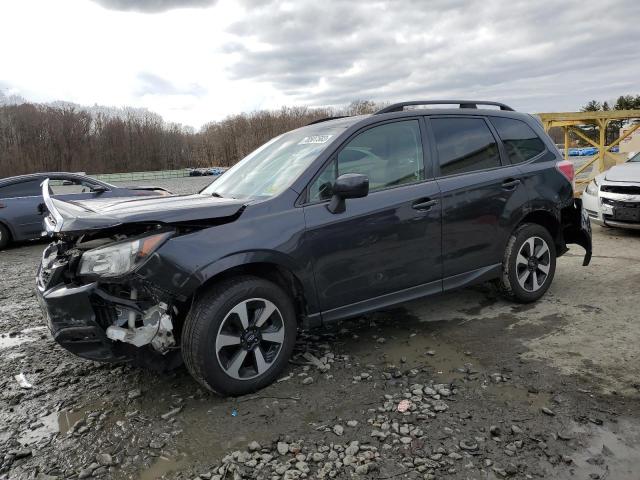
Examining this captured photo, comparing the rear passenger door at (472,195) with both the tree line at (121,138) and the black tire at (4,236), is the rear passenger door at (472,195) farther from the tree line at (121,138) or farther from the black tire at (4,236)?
the tree line at (121,138)

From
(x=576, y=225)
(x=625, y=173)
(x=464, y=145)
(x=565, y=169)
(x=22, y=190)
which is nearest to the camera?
(x=464, y=145)

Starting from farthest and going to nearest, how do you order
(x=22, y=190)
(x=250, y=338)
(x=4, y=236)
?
(x=22, y=190) → (x=4, y=236) → (x=250, y=338)

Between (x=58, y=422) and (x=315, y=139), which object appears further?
Result: (x=315, y=139)

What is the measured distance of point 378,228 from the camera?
355cm

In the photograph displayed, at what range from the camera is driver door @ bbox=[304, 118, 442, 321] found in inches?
133

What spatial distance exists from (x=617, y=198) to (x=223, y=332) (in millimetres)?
6826

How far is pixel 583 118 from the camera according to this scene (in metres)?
13.8

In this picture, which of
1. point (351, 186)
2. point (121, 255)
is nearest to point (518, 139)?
point (351, 186)

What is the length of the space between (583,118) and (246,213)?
13705 millimetres

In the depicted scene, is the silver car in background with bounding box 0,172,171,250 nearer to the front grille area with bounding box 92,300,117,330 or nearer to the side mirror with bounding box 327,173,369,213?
the front grille area with bounding box 92,300,117,330

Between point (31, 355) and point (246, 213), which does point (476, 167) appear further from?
point (31, 355)

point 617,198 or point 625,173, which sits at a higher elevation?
point 625,173

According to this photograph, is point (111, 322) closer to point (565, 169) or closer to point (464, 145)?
point (464, 145)

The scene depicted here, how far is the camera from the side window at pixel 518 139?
457 cm
